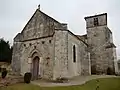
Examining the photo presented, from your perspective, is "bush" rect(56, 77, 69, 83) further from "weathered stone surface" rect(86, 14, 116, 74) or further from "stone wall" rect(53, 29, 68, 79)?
"weathered stone surface" rect(86, 14, 116, 74)

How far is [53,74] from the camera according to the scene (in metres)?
17.4

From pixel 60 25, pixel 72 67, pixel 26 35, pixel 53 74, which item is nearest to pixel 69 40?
pixel 60 25

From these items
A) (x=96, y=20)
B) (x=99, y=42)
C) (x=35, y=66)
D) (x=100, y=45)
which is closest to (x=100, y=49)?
(x=100, y=45)

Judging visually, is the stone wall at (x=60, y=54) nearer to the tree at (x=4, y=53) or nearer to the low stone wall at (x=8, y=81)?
the low stone wall at (x=8, y=81)

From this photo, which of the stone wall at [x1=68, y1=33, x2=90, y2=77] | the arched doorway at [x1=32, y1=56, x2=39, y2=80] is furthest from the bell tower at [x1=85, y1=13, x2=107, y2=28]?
the arched doorway at [x1=32, y1=56, x2=39, y2=80]

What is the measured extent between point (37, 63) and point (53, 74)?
12.5 ft

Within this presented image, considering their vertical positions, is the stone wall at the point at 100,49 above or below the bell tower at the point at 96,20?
below

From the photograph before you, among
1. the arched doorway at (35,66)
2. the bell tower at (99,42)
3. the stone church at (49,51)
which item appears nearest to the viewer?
the stone church at (49,51)

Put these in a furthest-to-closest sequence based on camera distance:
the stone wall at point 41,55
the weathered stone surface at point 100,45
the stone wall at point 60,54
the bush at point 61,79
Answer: the weathered stone surface at point 100,45, the stone wall at point 41,55, the stone wall at point 60,54, the bush at point 61,79

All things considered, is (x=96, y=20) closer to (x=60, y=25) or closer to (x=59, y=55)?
(x=60, y=25)

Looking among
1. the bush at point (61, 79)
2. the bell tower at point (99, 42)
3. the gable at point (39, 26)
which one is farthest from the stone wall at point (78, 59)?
the bell tower at point (99, 42)

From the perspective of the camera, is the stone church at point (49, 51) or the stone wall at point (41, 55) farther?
the stone wall at point (41, 55)

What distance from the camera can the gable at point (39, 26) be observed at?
1927cm

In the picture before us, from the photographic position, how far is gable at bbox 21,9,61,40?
63.2 feet
